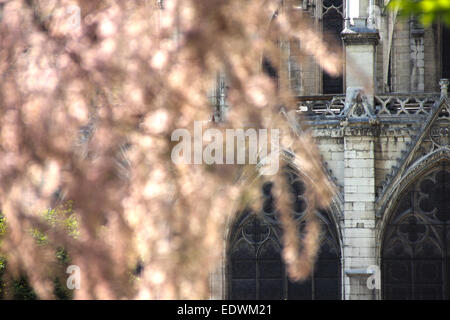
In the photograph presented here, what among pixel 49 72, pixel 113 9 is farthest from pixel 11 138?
pixel 113 9

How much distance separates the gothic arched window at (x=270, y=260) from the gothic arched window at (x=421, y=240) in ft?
3.43

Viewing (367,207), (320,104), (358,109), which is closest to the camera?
(367,207)

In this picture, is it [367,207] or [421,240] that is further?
[421,240]

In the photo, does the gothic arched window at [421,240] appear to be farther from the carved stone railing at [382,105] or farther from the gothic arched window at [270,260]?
the carved stone railing at [382,105]

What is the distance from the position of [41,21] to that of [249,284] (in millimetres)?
11227

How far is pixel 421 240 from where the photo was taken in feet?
58.2

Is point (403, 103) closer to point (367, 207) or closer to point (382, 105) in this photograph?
point (382, 105)

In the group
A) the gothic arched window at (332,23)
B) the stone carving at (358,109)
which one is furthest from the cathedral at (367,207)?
the gothic arched window at (332,23)

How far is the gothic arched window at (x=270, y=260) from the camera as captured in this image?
59.4ft

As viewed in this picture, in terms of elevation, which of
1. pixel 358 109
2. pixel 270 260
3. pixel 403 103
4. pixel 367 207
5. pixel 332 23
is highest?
pixel 332 23

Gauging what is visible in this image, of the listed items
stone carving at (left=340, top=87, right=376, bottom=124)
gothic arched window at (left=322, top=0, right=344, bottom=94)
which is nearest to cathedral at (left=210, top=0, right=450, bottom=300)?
stone carving at (left=340, top=87, right=376, bottom=124)

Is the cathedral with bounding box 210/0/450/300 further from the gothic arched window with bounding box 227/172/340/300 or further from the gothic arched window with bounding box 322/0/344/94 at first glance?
the gothic arched window with bounding box 322/0/344/94

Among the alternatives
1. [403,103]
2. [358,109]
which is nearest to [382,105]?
[403,103]

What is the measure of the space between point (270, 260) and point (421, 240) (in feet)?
9.25
